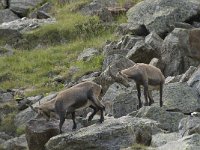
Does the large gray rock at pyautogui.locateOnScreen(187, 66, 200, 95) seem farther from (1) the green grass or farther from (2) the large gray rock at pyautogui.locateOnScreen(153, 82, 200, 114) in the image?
(1) the green grass

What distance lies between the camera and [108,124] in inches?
771

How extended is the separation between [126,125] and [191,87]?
4953 millimetres

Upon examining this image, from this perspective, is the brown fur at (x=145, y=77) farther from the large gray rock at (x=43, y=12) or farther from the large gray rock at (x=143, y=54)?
the large gray rock at (x=43, y=12)

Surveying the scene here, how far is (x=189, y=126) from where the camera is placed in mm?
18328

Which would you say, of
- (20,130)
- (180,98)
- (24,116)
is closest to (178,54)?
(24,116)

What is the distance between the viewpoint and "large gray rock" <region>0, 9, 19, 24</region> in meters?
48.2

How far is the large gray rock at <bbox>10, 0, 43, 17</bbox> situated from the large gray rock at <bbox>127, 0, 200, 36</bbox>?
15.3 m

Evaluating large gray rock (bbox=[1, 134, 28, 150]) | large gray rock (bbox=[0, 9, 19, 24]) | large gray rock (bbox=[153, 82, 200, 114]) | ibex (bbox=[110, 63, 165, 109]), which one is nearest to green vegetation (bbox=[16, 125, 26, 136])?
large gray rock (bbox=[1, 134, 28, 150])

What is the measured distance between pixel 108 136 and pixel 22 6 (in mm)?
31765

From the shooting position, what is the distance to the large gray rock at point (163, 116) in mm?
20469

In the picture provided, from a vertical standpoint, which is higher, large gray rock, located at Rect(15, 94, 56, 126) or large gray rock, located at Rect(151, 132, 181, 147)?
large gray rock, located at Rect(151, 132, 181, 147)

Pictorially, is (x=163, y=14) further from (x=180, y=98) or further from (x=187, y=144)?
(x=187, y=144)

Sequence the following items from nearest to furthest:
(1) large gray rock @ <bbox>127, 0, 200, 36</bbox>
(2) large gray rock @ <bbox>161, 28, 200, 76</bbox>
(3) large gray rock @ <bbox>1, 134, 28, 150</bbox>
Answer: (3) large gray rock @ <bbox>1, 134, 28, 150</bbox>, (2) large gray rock @ <bbox>161, 28, 200, 76</bbox>, (1) large gray rock @ <bbox>127, 0, 200, 36</bbox>

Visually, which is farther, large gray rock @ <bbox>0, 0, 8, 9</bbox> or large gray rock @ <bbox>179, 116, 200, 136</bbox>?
large gray rock @ <bbox>0, 0, 8, 9</bbox>
